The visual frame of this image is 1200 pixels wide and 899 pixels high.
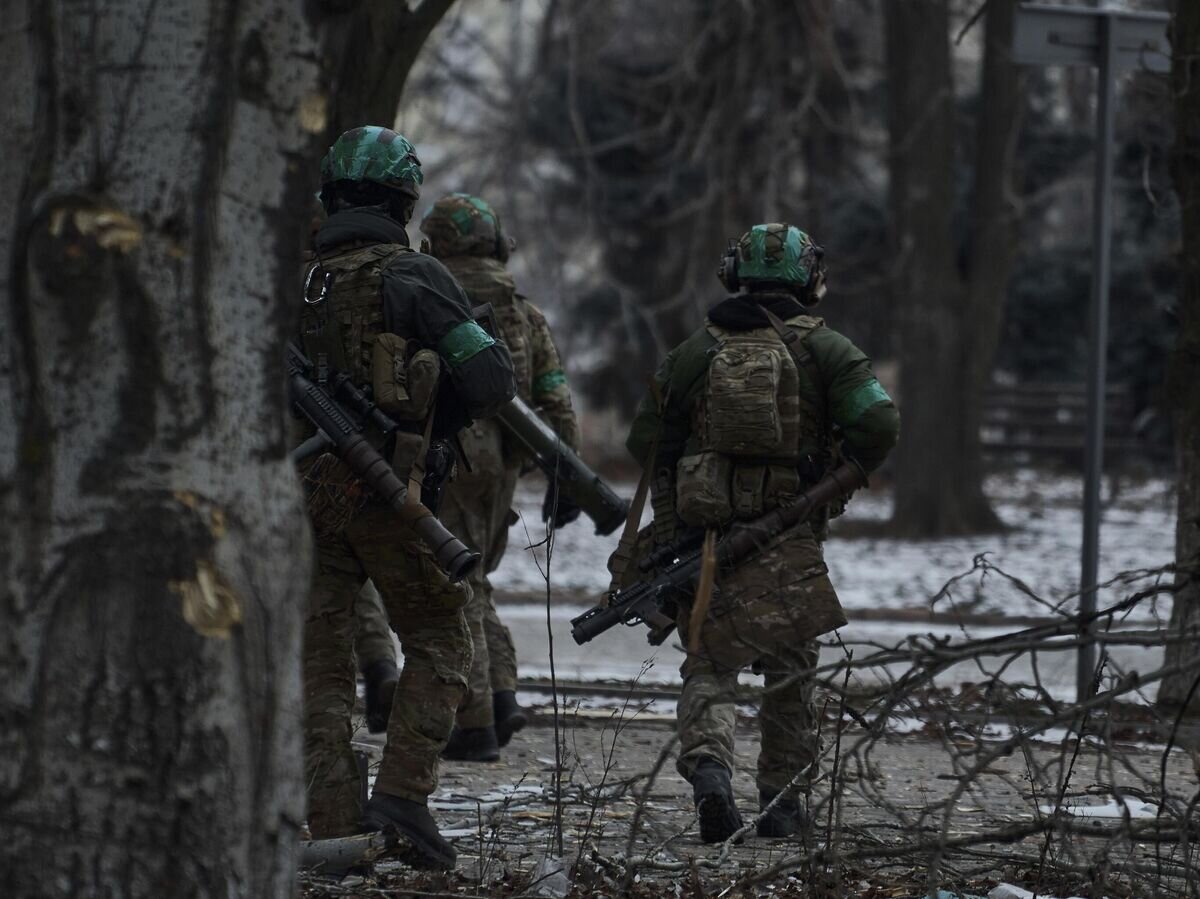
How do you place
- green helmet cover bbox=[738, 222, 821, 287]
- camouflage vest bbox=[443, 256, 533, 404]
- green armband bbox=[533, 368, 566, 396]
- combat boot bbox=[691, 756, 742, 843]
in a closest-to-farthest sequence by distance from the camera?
combat boot bbox=[691, 756, 742, 843] → green helmet cover bbox=[738, 222, 821, 287] → camouflage vest bbox=[443, 256, 533, 404] → green armband bbox=[533, 368, 566, 396]

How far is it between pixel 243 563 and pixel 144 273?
0.49 meters

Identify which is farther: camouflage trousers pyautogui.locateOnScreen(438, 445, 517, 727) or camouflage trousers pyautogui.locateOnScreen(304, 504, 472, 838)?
camouflage trousers pyautogui.locateOnScreen(438, 445, 517, 727)

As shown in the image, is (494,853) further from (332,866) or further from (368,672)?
(368,672)

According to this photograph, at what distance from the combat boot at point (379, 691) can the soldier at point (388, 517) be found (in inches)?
86.1

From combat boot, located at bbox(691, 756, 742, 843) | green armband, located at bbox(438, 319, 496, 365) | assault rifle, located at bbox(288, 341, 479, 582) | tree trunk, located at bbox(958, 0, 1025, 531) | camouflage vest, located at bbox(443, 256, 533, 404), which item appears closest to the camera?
assault rifle, located at bbox(288, 341, 479, 582)

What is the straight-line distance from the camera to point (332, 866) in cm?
446

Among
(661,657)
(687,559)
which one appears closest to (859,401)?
(687,559)

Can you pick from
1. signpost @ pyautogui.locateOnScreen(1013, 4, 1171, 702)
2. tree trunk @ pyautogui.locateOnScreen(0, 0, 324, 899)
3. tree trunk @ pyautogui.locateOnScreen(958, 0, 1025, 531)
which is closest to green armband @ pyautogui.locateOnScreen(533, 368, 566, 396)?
signpost @ pyautogui.locateOnScreen(1013, 4, 1171, 702)

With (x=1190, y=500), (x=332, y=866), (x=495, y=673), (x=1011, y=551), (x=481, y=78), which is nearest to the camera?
(x=332, y=866)

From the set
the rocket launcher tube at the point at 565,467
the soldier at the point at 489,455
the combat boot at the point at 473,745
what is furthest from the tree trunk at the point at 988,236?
the combat boot at the point at 473,745

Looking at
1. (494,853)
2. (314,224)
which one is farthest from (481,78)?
(494,853)

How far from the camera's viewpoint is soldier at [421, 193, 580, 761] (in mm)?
6738

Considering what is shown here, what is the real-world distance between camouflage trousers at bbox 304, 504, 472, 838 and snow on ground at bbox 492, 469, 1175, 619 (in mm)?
5499

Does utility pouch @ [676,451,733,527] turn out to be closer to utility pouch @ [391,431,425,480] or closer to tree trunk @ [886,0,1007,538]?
utility pouch @ [391,431,425,480]
